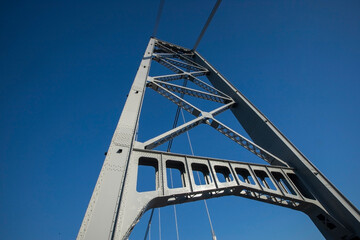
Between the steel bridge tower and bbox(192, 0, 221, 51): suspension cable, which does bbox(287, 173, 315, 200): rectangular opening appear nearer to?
the steel bridge tower

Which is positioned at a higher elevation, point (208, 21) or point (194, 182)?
point (208, 21)

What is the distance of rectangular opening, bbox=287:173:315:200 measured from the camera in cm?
443

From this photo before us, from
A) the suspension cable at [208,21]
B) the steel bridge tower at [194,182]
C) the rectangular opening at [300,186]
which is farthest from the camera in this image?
the suspension cable at [208,21]

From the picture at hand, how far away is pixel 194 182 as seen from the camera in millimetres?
3242

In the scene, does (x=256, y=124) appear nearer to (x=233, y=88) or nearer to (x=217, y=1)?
(x=233, y=88)

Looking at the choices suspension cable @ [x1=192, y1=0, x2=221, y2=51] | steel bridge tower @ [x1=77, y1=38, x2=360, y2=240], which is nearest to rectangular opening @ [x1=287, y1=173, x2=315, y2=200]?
steel bridge tower @ [x1=77, y1=38, x2=360, y2=240]

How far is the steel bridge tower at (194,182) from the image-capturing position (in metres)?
2.36

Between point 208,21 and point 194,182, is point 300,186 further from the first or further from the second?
point 208,21

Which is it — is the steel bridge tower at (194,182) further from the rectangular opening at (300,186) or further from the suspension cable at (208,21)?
the suspension cable at (208,21)

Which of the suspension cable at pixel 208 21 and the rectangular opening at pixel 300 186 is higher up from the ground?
the suspension cable at pixel 208 21

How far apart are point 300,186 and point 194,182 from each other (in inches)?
140

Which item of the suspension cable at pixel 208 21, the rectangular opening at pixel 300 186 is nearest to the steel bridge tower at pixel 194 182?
the rectangular opening at pixel 300 186

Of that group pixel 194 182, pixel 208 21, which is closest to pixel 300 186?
pixel 194 182

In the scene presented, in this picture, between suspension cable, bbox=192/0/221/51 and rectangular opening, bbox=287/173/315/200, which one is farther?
suspension cable, bbox=192/0/221/51
